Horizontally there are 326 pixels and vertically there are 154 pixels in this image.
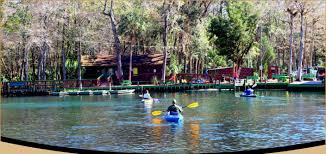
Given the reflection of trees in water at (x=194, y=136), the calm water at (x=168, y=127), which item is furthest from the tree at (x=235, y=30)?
the reflection of trees in water at (x=194, y=136)

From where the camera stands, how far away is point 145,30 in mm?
74562

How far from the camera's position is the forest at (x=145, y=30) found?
66.6 meters

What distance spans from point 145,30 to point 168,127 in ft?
150

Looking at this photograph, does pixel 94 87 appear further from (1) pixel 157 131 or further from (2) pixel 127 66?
(1) pixel 157 131

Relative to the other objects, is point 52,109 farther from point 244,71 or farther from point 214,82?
point 244,71

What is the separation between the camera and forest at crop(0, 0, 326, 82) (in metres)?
66.6

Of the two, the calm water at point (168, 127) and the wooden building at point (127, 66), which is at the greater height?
the wooden building at point (127, 66)

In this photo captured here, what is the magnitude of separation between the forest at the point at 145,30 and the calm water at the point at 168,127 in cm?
2480

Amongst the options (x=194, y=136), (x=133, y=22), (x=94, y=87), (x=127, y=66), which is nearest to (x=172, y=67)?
(x=127, y=66)

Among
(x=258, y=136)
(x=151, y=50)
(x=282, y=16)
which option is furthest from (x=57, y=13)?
(x=258, y=136)

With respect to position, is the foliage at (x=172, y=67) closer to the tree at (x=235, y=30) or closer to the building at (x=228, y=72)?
the tree at (x=235, y=30)

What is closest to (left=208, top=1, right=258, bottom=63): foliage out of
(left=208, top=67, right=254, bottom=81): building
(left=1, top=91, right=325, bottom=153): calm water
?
(left=208, top=67, right=254, bottom=81): building

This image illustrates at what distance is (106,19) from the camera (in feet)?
255

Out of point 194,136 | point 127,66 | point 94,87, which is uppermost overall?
point 127,66
